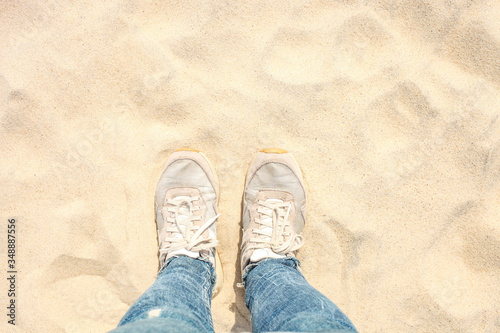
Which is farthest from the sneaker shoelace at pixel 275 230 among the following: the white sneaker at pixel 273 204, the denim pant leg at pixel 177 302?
the denim pant leg at pixel 177 302

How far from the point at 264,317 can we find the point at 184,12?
138 centimetres

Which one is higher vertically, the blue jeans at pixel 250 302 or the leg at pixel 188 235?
the leg at pixel 188 235

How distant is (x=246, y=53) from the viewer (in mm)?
1505

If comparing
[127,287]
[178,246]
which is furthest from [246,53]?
[127,287]

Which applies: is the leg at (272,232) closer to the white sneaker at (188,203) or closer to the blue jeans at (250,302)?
the blue jeans at (250,302)

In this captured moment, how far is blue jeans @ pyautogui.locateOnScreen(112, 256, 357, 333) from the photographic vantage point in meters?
0.97

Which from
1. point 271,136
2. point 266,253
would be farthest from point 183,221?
point 271,136

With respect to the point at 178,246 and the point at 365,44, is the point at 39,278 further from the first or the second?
the point at 365,44

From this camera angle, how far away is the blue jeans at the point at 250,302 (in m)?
0.97

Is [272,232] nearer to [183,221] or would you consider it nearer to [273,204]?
[273,204]

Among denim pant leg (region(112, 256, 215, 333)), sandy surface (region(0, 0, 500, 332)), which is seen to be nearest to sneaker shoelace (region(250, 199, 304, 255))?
sandy surface (region(0, 0, 500, 332))

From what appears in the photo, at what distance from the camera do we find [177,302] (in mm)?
1112

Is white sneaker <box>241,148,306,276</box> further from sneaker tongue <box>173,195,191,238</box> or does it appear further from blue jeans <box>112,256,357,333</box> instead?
sneaker tongue <box>173,195,191,238</box>

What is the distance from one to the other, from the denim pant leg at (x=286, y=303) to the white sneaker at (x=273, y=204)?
0.37 feet
